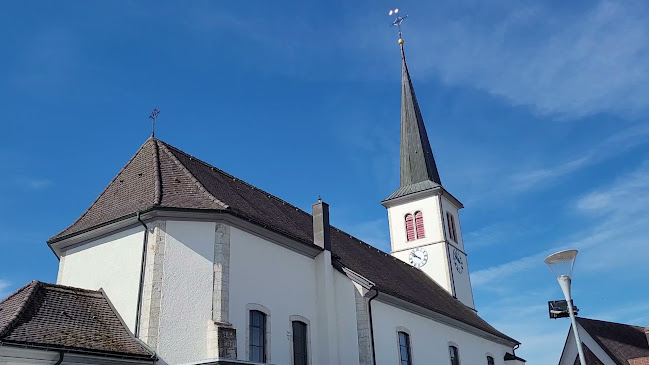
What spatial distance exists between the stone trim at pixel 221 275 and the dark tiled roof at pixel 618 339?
70.7 feet

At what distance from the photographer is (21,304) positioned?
13352 millimetres

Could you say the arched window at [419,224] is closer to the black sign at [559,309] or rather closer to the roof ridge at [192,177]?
the roof ridge at [192,177]

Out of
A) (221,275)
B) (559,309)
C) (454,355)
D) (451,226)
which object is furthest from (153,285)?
(451,226)

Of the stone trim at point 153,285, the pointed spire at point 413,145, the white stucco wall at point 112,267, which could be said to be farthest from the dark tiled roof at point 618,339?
the white stucco wall at point 112,267

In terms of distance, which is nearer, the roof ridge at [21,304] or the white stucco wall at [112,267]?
the roof ridge at [21,304]

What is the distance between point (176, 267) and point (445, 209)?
69.0 ft

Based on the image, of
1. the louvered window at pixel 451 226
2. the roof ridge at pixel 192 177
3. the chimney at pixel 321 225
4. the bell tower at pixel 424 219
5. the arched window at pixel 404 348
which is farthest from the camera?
the louvered window at pixel 451 226

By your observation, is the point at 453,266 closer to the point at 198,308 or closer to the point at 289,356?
the point at 289,356

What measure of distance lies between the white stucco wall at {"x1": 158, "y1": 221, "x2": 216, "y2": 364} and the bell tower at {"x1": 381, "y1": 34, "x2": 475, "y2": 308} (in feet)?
60.7

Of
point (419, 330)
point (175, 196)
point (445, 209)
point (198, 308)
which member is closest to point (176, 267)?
point (198, 308)

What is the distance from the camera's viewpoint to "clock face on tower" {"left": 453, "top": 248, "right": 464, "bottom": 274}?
32406mm

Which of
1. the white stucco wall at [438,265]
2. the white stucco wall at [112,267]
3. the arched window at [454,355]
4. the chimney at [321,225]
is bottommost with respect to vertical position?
the arched window at [454,355]

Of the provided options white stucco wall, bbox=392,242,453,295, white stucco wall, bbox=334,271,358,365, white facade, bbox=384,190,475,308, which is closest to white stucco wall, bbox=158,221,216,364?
white stucco wall, bbox=334,271,358,365

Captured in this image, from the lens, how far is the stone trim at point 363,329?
706 inches
